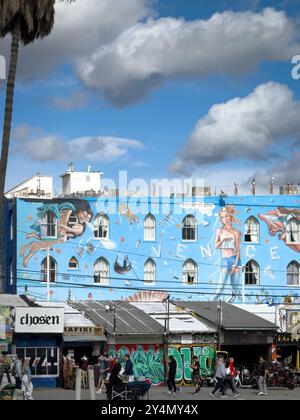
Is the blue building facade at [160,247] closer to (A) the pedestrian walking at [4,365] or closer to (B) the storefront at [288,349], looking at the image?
(B) the storefront at [288,349]

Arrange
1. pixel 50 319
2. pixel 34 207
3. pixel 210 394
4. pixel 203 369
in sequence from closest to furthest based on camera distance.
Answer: pixel 210 394 → pixel 50 319 → pixel 203 369 → pixel 34 207

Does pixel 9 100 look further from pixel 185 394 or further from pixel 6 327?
pixel 185 394

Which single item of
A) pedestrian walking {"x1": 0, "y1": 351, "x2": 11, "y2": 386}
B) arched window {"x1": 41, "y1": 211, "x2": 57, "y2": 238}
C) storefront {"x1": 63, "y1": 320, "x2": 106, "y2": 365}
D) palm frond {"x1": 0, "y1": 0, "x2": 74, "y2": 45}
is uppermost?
palm frond {"x1": 0, "y1": 0, "x2": 74, "y2": 45}

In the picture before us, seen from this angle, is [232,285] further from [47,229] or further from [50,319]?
[50,319]

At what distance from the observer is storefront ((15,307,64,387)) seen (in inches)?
1555

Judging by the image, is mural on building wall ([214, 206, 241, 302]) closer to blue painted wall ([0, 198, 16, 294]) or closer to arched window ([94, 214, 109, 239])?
arched window ([94, 214, 109, 239])

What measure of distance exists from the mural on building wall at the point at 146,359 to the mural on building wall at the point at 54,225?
64.3 ft

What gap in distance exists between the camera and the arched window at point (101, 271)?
205 feet

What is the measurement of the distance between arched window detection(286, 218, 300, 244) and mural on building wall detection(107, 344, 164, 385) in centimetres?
2480

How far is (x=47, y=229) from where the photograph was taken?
60.9 meters

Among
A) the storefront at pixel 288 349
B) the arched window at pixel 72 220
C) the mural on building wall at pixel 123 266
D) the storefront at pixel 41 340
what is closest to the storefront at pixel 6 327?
the storefront at pixel 41 340

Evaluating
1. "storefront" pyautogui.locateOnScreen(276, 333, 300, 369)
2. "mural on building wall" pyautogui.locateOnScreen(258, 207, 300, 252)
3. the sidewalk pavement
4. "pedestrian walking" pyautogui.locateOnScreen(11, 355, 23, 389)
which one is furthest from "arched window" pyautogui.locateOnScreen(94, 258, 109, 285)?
"pedestrian walking" pyautogui.locateOnScreen(11, 355, 23, 389)
